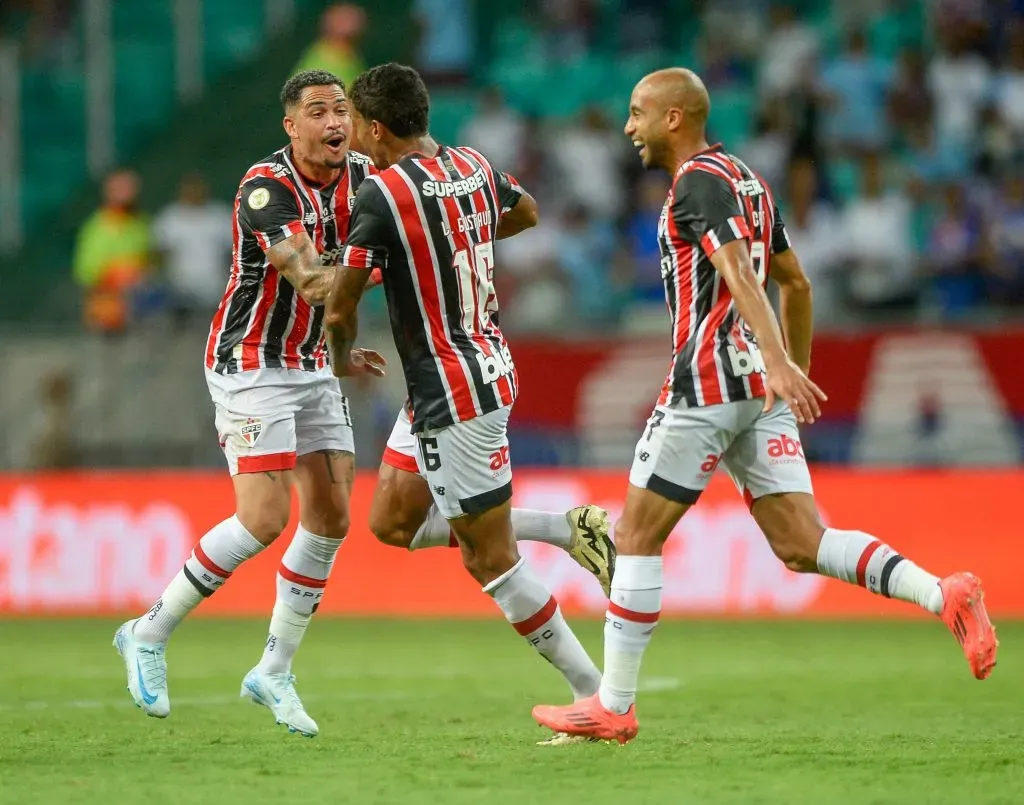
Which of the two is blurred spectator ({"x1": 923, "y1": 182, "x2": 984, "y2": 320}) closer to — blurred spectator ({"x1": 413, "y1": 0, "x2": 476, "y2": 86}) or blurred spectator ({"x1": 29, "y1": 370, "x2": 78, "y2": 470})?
blurred spectator ({"x1": 413, "y1": 0, "x2": 476, "y2": 86})

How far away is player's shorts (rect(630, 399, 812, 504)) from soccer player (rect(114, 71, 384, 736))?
4.49 feet

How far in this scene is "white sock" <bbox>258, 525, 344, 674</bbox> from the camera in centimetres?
759

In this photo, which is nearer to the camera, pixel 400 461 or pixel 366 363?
pixel 400 461

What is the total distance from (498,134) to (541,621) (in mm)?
11203

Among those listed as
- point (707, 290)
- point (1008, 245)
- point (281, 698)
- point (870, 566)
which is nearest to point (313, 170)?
point (707, 290)

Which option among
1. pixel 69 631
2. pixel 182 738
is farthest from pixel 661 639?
pixel 182 738

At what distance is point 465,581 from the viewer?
14.2m

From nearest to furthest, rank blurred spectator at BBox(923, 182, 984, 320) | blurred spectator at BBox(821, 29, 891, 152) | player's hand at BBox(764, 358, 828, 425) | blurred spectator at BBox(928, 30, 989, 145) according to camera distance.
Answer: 1. player's hand at BBox(764, 358, 828, 425)
2. blurred spectator at BBox(923, 182, 984, 320)
3. blurred spectator at BBox(928, 30, 989, 145)
4. blurred spectator at BBox(821, 29, 891, 152)

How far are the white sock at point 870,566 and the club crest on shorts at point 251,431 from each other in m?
2.43

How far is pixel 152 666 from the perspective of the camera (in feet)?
24.5

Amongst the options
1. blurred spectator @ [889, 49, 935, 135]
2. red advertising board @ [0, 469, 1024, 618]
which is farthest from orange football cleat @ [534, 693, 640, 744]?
blurred spectator @ [889, 49, 935, 135]

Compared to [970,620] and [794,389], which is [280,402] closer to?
[794,389]

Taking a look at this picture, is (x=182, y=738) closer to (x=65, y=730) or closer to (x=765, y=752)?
(x=65, y=730)

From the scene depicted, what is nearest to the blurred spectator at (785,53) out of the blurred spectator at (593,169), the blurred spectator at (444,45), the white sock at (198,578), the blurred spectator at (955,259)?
the blurred spectator at (593,169)
